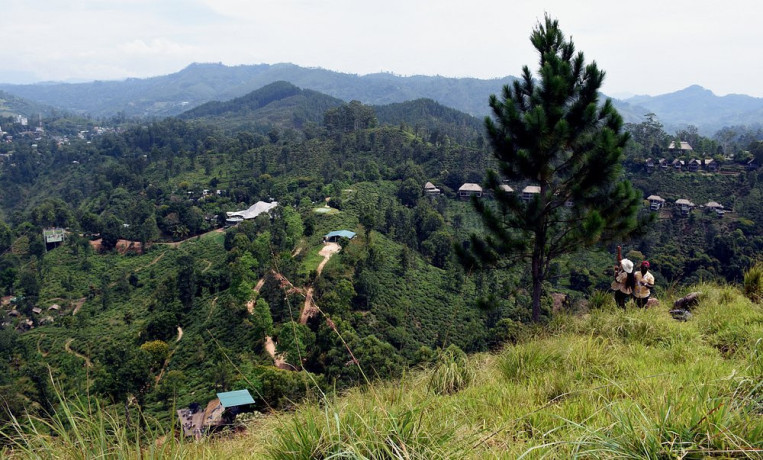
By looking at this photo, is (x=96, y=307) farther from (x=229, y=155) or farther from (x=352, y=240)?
(x=229, y=155)

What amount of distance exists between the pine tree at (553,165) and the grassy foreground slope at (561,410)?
2.63m

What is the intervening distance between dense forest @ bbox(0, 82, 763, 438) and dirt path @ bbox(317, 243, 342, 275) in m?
0.39

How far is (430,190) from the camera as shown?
134 ft

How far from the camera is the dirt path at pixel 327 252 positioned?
936 inches

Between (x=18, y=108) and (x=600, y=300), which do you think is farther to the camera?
(x=18, y=108)

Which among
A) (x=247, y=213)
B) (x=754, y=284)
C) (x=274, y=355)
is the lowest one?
(x=274, y=355)

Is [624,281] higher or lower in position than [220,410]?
higher

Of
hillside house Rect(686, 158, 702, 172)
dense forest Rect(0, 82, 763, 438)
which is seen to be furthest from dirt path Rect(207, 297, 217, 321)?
hillside house Rect(686, 158, 702, 172)

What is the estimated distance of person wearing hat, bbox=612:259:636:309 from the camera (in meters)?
6.12

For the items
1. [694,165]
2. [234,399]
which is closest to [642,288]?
[234,399]

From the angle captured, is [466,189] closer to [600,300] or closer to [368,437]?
[600,300]

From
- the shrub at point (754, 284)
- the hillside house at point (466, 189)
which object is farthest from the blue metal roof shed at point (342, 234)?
the shrub at point (754, 284)

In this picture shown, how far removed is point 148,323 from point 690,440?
82.0ft

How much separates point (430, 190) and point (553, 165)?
33.8 metres
